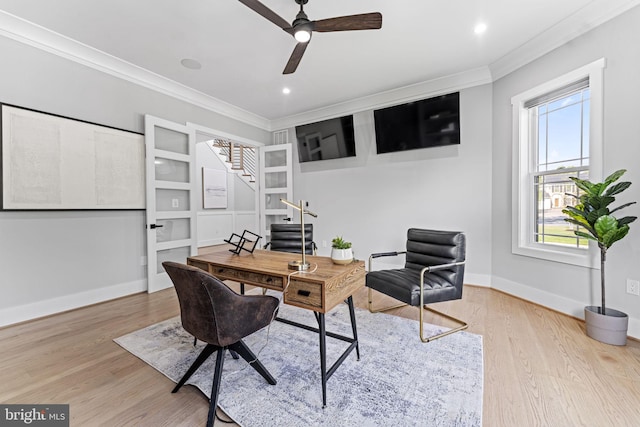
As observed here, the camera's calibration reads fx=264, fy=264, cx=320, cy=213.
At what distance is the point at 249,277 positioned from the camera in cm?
182

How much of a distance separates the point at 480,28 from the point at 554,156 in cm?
161

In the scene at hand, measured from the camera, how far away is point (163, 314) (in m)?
2.81

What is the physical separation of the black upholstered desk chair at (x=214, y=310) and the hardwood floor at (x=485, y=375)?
0.43m

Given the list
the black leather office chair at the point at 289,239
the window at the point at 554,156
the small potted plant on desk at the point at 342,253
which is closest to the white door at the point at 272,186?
the black leather office chair at the point at 289,239

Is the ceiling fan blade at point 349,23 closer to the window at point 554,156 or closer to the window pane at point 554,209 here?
the window at point 554,156

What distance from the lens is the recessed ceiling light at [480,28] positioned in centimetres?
259

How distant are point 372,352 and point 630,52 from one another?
3.27 meters

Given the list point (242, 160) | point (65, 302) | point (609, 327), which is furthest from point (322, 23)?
point (242, 160)

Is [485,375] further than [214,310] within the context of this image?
Yes

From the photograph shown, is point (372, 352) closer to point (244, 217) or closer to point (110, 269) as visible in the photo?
point (110, 269)

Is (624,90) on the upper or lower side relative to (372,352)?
upper

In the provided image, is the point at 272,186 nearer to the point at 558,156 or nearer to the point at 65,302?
the point at 65,302

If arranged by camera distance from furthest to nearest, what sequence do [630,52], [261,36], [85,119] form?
[85,119] < [261,36] < [630,52]

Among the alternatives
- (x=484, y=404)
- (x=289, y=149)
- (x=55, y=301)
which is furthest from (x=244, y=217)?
(x=484, y=404)
